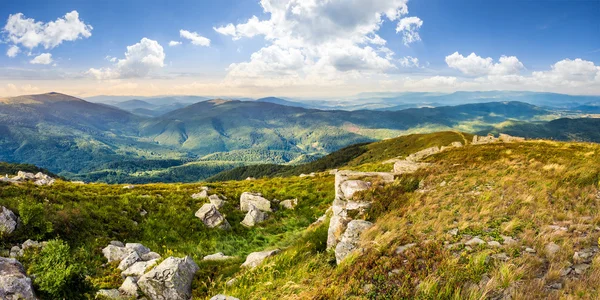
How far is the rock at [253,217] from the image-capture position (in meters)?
23.8

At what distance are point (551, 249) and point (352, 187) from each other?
854 centimetres

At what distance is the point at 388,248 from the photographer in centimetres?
941

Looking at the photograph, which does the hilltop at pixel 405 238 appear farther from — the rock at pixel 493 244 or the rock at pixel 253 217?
the rock at pixel 253 217

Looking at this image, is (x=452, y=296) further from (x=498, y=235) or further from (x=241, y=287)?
(x=241, y=287)

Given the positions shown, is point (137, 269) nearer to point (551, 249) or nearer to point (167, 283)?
point (167, 283)

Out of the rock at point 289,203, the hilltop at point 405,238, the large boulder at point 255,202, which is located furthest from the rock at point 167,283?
the rock at point 289,203

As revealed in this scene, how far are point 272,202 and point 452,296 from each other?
2413 cm

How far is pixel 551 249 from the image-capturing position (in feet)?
27.7

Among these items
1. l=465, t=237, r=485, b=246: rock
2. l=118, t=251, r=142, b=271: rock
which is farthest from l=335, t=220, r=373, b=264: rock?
l=118, t=251, r=142, b=271: rock

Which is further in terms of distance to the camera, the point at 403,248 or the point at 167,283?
the point at 167,283

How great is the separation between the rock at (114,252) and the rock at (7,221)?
4.60 m

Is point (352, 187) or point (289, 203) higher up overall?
point (352, 187)

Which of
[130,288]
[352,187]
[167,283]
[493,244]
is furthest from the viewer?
[352,187]

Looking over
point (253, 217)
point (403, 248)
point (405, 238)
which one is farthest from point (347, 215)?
point (253, 217)
